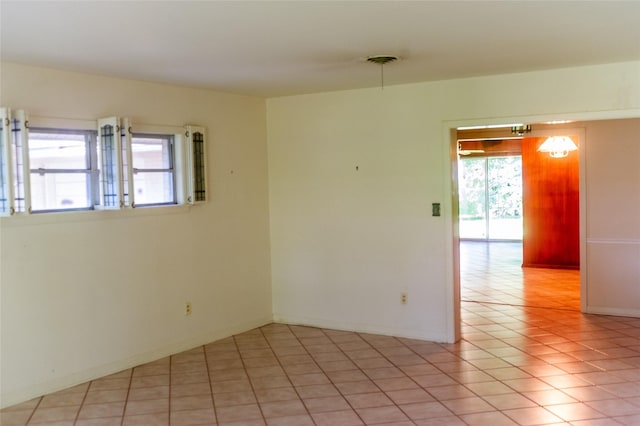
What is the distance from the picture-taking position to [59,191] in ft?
12.5

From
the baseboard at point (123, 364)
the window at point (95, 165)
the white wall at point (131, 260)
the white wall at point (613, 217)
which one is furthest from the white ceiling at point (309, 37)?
the baseboard at point (123, 364)

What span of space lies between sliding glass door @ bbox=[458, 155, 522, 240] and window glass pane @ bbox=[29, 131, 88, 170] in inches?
366

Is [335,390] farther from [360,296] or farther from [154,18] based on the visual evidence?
[154,18]

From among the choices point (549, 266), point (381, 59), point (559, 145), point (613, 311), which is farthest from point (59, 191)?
point (549, 266)

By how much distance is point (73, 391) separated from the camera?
3805 millimetres

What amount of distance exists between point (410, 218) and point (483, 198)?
24.8 feet

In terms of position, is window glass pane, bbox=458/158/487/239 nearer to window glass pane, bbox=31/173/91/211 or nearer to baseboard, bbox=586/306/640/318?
baseboard, bbox=586/306/640/318

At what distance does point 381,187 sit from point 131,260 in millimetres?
2134

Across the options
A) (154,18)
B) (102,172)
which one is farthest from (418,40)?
(102,172)

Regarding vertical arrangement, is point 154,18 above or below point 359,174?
above

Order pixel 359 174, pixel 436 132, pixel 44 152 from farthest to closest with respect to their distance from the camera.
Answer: pixel 359 174 → pixel 436 132 → pixel 44 152

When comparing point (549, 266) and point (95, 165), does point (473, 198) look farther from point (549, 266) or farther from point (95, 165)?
point (95, 165)

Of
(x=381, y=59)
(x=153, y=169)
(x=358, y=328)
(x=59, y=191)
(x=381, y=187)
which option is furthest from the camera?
(x=358, y=328)

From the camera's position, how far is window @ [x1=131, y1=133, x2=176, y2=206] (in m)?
4.33
